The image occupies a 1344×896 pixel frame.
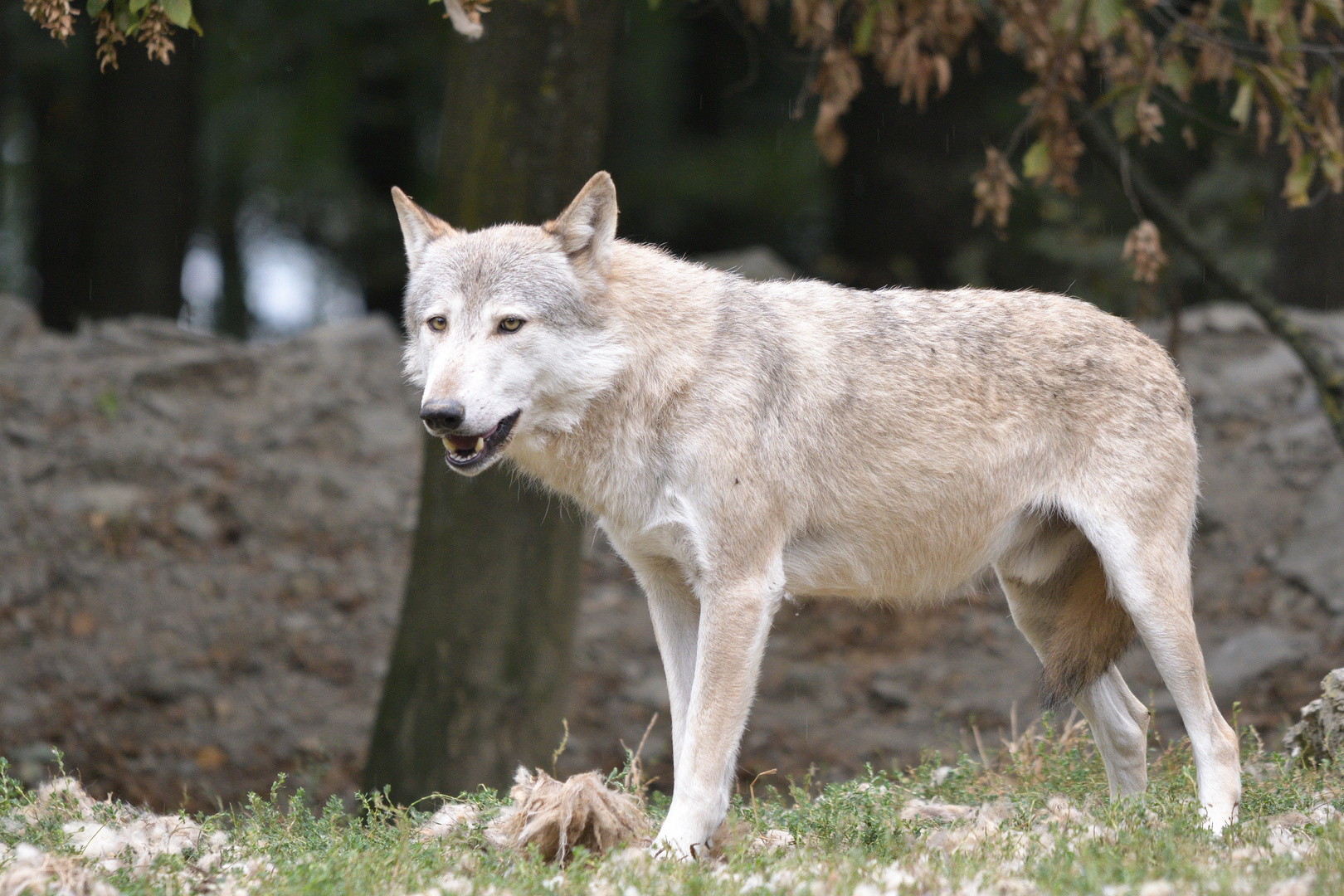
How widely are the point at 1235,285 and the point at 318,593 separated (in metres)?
6.76

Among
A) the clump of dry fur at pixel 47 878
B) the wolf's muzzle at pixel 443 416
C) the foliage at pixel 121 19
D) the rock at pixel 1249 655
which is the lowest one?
the rock at pixel 1249 655

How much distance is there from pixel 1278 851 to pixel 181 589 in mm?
7919

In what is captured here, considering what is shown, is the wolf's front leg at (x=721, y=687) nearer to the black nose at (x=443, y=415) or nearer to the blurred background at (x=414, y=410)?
the black nose at (x=443, y=415)

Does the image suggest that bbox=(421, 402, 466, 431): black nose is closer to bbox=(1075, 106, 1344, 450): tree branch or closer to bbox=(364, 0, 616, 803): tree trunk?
bbox=(364, 0, 616, 803): tree trunk

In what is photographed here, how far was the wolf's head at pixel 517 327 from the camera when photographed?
4.39 m

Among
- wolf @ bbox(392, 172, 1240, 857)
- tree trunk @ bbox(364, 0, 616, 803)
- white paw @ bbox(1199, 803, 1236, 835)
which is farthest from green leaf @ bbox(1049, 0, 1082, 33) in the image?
white paw @ bbox(1199, 803, 1236, 835)

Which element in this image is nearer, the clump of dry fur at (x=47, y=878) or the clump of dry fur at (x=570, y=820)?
the clump of dry fur at (x=47, y=878)

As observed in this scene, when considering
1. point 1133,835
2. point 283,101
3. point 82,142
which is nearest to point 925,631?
point 1133,835

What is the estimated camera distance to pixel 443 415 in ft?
13.9

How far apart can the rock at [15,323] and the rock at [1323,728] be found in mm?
10349

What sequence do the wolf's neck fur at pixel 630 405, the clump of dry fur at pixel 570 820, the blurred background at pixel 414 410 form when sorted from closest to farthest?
the clump of dry fur at pixel 570 820
the wolf's neck fur at pixel 630 405
the blurred background at pixel 414 410

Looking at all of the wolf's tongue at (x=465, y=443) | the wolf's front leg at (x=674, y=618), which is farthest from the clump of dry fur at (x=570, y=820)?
the wolf's tongue at (x=465, y=443)

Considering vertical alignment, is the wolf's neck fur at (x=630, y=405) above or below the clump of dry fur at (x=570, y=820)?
above

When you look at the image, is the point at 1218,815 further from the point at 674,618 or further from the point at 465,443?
the point at 465,443
